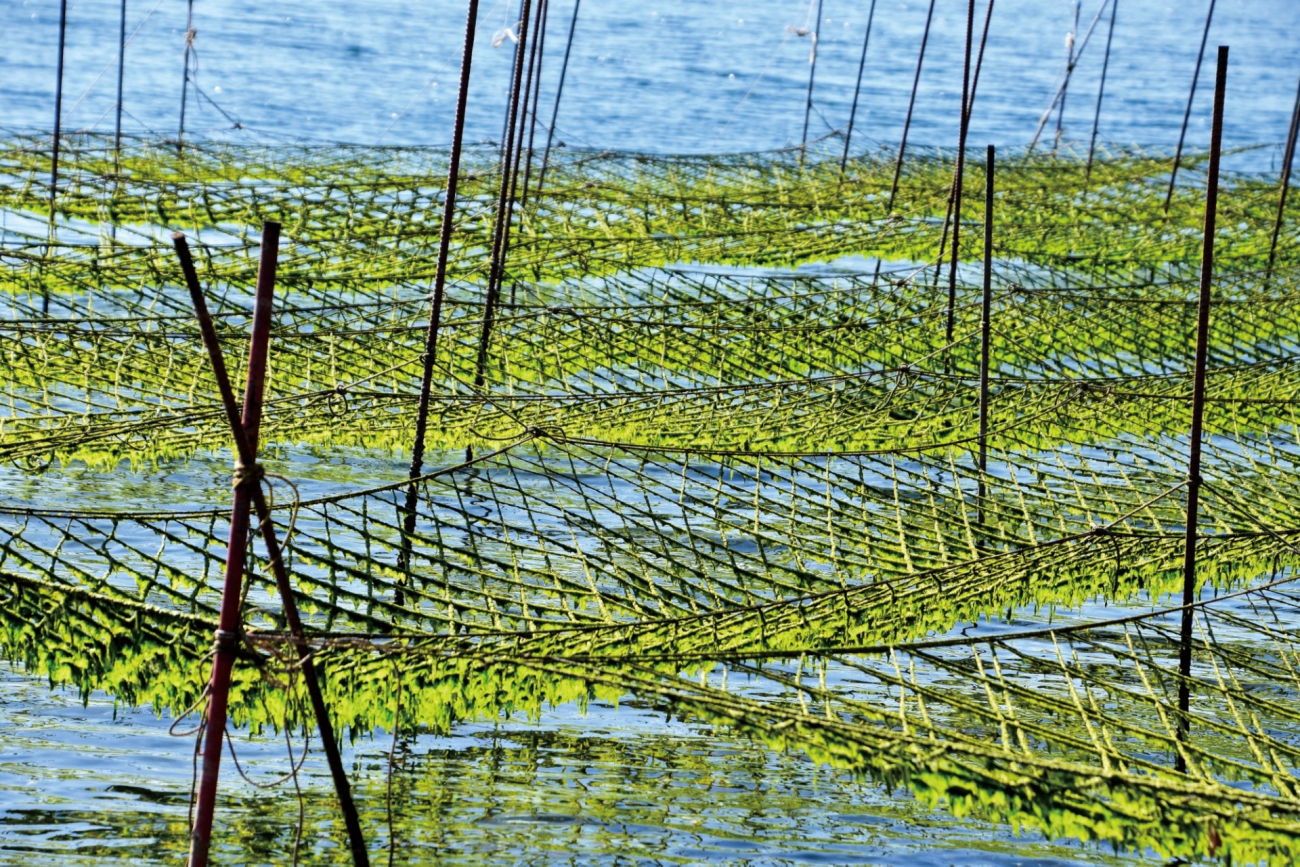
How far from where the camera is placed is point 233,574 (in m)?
2.71

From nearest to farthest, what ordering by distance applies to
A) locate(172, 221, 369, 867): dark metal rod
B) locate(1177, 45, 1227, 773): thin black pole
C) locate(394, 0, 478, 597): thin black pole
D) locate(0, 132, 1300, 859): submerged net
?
locate(172, 221, 369, 867): dark metal rod
locate(0, 132, 1300, 859): submerged net
locate(1177, 45, 1227, 773): thin black pole
locate(394, 0, 478, 597): thin black pole

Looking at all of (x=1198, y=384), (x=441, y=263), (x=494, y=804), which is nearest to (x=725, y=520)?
(x=441, y=263)

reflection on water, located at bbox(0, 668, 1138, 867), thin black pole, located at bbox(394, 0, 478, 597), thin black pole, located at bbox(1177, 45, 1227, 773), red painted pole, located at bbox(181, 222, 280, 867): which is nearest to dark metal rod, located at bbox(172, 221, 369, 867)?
red painted pole, located at bbox(181, 222, 280, 867)

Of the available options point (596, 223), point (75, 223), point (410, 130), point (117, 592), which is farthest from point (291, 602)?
point (410, 130)

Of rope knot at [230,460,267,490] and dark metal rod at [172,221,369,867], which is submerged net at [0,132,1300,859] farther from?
rope knot at [230,460,267,490]

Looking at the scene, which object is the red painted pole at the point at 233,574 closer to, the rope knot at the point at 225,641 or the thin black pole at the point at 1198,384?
the rope knot at the point at 225,641

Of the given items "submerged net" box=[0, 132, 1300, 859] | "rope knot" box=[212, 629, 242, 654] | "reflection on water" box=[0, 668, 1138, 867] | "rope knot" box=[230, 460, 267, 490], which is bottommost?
"reflection on water" box=[0, 668, 1138, 867]

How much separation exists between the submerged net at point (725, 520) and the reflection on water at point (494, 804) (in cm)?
23

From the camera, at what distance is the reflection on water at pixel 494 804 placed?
3525mm

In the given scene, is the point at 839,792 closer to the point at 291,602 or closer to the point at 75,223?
the point at 291,602

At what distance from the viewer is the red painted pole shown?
2635mm

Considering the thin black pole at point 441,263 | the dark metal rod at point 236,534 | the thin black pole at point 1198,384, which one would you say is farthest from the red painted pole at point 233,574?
the thin black pole at point 1198,384

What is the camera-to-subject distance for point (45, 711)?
173 inches

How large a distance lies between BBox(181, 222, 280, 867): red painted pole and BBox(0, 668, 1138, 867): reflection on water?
781mm
